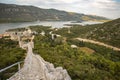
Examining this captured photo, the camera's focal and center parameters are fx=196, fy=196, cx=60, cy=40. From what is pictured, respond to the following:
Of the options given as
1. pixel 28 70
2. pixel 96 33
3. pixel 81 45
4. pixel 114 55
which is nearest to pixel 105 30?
pixel 96 33

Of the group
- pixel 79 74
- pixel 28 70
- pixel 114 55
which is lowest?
pixel 114 55

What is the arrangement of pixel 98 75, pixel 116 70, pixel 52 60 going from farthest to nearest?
pixel 116 70
pixel 52 60
pixel 98 75

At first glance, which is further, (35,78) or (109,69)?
(109,69)

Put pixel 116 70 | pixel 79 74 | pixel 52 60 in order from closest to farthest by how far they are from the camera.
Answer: pixel 79 74, pixel 52 60, pixel 116 70

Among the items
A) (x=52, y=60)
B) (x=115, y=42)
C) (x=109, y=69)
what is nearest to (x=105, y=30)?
(x=115, y=42)

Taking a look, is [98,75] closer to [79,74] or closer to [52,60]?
[79,74]

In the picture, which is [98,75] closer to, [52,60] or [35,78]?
[52,60]

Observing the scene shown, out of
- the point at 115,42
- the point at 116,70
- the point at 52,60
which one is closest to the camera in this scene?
the point at 52,60

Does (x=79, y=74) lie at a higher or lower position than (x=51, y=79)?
lower

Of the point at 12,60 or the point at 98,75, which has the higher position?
the point at 12,60
